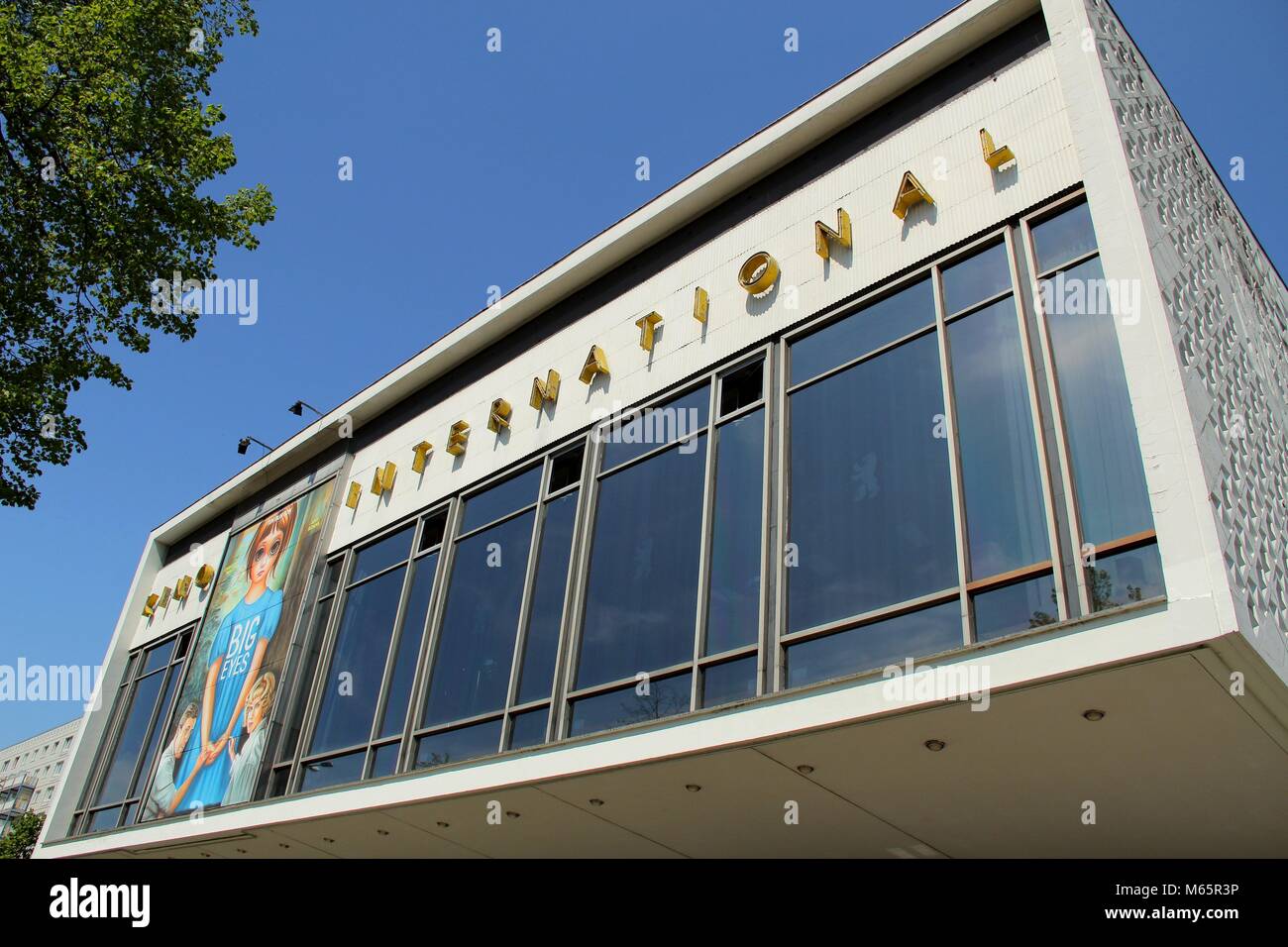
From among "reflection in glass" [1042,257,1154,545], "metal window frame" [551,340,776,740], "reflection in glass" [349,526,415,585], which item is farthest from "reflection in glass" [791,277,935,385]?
"reflection in glass" [349,526,415,585]

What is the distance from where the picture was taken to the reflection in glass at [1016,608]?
709cm

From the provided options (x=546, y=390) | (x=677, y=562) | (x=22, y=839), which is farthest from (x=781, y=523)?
(x=22, y=839)

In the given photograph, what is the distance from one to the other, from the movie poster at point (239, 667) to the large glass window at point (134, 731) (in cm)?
89

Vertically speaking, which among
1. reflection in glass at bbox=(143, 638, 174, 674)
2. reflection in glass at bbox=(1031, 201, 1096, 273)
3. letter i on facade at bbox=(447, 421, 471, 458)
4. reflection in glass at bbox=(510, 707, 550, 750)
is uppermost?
letter i on facade at bbox=(447, 421, 471, 458)

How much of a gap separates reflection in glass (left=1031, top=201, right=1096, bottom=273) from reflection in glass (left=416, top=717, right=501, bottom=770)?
7.56 metres

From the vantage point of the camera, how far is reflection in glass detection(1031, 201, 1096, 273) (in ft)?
27.0

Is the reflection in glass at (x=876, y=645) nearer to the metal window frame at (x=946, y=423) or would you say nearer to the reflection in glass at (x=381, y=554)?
the metal window frame at (x=946, y=423)

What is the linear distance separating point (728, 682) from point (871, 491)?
221 cm

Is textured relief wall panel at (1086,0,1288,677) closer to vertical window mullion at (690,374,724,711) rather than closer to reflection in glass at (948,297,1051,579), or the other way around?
reflection in glass at (948,297,1051,579)

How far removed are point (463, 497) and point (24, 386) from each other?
5.79 metres

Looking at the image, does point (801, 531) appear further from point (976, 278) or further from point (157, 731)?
point (157, 731)
